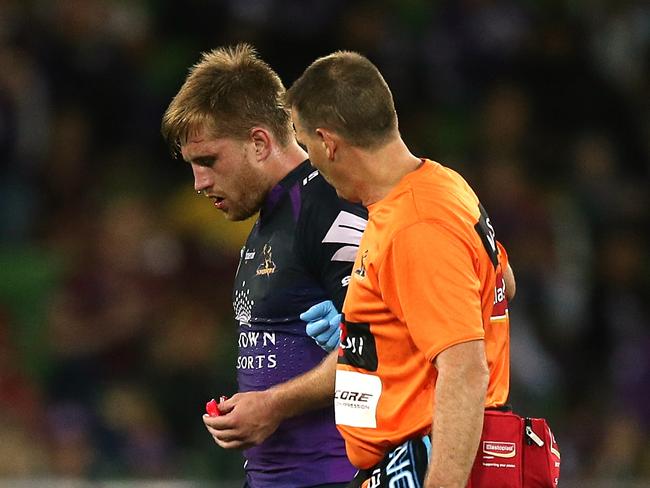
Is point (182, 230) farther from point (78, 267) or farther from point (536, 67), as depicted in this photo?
point (536, 67)

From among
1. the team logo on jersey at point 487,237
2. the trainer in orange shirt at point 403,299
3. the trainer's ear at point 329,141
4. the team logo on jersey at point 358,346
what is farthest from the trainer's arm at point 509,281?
the trainer's ear at point 329,141

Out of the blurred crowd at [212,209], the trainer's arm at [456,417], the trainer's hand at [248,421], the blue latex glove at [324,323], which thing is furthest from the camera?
the blurred crowd at [212,209]

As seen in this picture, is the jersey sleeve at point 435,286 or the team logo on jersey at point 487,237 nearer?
the jersey sleeve at point 435,286

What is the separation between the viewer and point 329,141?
10.1 ft

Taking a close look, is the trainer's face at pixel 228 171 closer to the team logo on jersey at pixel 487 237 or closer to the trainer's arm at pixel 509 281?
the trainer's arm at pixel 509 281

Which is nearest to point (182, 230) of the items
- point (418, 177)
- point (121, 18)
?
point (121, 18)

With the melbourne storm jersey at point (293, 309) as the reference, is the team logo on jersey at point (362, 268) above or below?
above

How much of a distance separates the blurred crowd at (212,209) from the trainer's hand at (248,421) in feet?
10.9

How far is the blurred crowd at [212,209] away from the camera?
7488 millimetres

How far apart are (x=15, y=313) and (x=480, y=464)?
512 cm

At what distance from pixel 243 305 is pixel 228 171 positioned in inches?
15.4

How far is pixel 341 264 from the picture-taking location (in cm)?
352

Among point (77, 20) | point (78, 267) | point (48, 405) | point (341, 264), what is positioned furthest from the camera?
point (77, 20)

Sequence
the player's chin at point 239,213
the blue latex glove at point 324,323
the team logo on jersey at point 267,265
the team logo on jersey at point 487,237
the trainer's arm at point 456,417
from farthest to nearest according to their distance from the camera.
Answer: the player's chin at point 239,213, the team logo on jersey at point 267,265, the blue latex glove at point 324,323, the team logo on jersey at point 487,237, the trainer's arm at point 456,417
